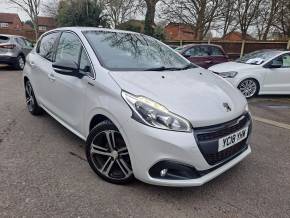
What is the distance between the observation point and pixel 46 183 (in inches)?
120

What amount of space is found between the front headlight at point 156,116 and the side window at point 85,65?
0.82 metres

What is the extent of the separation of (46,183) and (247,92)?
6.23m

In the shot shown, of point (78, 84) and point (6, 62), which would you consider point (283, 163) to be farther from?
point (6, 62)

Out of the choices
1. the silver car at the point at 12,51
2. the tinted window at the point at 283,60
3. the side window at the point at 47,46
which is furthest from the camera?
the silver car at the point at 12,51

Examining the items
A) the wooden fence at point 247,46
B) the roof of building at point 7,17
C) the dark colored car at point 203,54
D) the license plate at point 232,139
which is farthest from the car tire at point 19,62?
the roof of building at point 7,17

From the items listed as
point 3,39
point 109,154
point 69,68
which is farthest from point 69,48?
point 3,39

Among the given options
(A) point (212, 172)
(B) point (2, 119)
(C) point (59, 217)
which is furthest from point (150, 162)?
(B) point (2, 119)

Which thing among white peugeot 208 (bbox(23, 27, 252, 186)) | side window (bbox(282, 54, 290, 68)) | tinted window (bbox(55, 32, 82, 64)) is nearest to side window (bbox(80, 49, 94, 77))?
white peugeot 208 (bbox(23, 27, 252, 186))

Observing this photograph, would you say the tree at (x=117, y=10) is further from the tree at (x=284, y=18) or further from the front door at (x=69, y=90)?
the front door at (x=69, y=90)

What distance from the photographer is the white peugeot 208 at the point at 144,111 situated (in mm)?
2592

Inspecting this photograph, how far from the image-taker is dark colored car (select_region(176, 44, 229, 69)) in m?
11.6

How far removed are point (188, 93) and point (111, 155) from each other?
3.31 feet

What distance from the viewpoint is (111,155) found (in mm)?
3051

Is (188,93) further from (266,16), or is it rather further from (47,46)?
(266,16)
